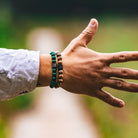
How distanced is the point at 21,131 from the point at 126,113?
1281mm

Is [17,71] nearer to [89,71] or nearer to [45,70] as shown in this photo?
[45,70]

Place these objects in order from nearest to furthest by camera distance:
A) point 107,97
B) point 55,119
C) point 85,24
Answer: point 107,97
point 55,119
point 85,24

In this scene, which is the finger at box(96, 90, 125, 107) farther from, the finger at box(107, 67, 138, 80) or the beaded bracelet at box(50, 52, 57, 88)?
the beaded bracelet at box(50, 52, 57, 88)

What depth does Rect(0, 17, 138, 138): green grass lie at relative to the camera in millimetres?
5344

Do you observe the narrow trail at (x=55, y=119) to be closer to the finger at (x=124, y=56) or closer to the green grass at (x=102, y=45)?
the green grass at (x=102, y=45)

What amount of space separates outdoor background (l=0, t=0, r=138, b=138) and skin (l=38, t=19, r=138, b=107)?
9.49 ft

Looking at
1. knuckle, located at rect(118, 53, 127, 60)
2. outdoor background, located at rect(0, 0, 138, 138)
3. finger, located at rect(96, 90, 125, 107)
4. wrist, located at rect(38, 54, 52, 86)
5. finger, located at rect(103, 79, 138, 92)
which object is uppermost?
knuckle, located at rect(118, 53, 127, 60)

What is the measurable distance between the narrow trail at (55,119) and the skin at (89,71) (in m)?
2.86

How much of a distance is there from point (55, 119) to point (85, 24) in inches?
208

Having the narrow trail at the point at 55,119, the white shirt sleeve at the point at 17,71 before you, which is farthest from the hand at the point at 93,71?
the narrow trail at the point at 55,119

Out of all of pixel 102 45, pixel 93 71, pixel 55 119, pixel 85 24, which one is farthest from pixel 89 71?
pixel 85 24

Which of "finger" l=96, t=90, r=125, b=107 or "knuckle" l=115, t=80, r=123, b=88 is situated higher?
"knuckle" l=115, t=80, r=123, b=88

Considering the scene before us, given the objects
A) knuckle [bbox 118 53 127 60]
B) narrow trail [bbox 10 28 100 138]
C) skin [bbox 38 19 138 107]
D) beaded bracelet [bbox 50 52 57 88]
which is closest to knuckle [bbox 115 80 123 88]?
skin [bbox 38 19 138 107]

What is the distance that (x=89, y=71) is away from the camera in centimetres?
219
